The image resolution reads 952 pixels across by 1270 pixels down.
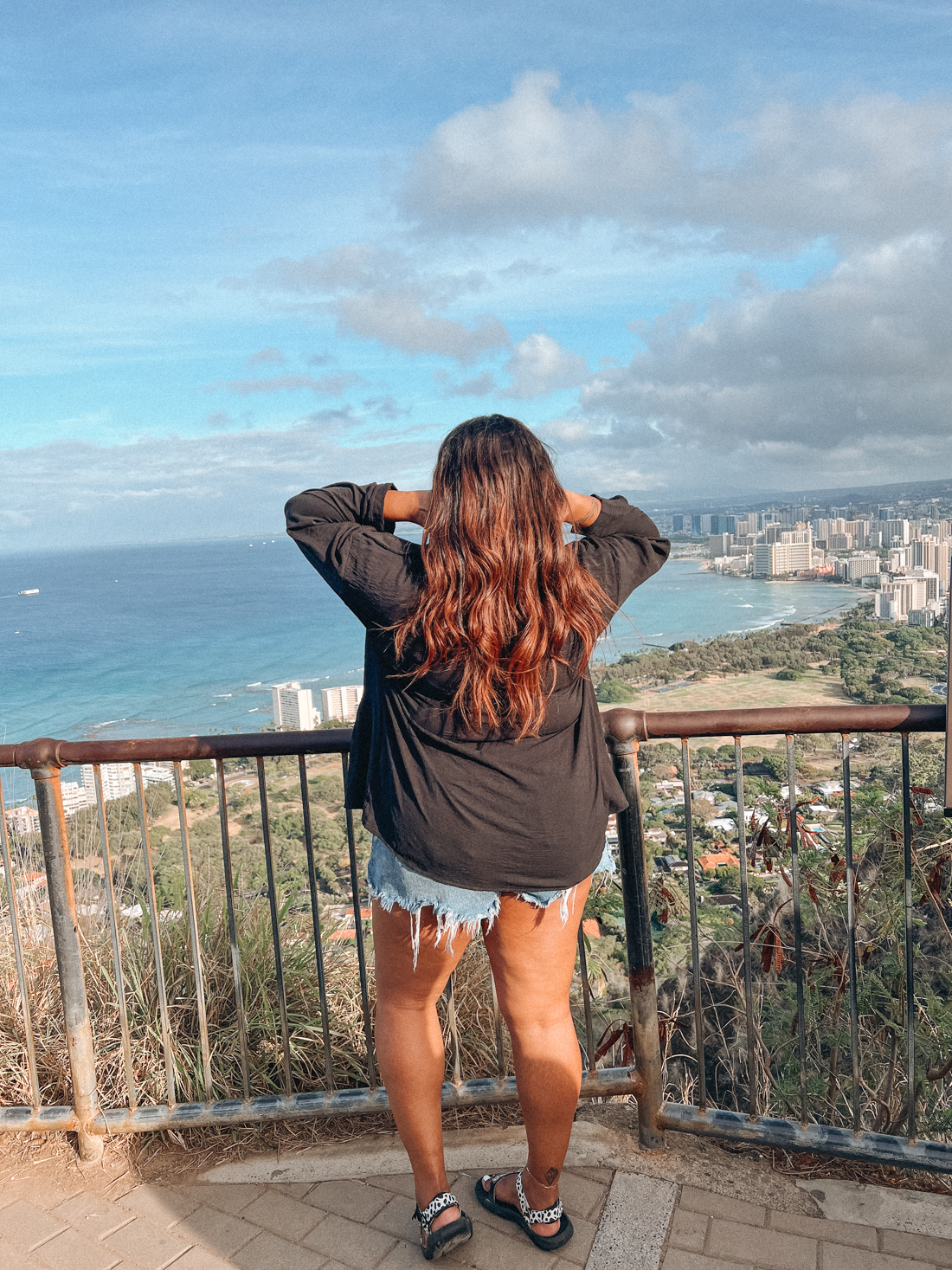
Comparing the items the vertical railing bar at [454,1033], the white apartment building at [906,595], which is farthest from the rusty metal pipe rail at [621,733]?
the white apartment building at [906,595]

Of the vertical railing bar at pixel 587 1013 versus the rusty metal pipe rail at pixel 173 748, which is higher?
the rusty metal pipe rail at pixel 173 748

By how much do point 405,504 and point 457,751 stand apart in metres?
0.50

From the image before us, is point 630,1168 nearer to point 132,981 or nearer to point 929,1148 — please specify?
point 929,1148

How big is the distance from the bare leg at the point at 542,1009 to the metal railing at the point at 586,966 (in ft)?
1.56

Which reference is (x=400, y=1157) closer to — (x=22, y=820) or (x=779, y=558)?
(x=22, y=820)

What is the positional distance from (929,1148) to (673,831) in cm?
121

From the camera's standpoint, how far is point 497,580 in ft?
5.07

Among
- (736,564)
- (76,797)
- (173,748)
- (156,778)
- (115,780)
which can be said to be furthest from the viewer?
(736,564)

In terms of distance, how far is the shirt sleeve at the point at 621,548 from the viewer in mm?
1710

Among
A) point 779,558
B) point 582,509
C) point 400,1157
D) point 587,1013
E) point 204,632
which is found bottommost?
point 204,632

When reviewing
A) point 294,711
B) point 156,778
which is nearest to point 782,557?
point 294,711

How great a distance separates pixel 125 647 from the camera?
1583 inches

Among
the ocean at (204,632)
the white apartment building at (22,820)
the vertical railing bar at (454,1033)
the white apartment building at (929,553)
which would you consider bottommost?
the ocean at (204,632)

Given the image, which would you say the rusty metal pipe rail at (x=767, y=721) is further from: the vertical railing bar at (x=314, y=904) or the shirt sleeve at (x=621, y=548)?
the vertical railing bar at (x=314, y=904)
